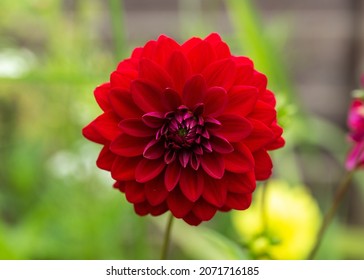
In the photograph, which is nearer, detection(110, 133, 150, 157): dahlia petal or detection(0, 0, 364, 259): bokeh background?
detection(110, 133, 150, 157): dahlia petal

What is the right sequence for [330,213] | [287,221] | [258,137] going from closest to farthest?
[258,137], [330,213], [287,221]

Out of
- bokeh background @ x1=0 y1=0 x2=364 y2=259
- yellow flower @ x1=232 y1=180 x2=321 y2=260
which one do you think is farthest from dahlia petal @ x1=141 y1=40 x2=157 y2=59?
yellow flower @ x1=232 y1=180 x2=321 y2=260

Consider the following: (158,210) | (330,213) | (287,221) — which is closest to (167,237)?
(158,210)

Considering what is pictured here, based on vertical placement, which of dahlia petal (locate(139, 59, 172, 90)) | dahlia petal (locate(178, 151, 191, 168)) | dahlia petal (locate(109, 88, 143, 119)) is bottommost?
dahlia petal (locate(178, 151, 191, 168))

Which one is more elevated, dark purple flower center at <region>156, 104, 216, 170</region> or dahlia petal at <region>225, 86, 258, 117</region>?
dahlia petal at <region>225, 86, 258, 117</region>

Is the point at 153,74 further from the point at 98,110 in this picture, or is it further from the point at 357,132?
the point at 98,110

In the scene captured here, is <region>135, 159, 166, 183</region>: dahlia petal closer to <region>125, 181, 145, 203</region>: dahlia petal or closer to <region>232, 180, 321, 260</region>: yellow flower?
<region>125, 181, 145, 203</region>: dahlia petal
